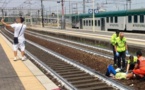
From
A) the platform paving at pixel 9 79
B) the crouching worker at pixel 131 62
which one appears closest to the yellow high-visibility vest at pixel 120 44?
the crouching worker at pixel 131 62

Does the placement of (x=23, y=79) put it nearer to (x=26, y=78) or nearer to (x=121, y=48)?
(x=26, y=78)

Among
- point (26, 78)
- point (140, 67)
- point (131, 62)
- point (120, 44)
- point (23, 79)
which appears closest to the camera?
point (140, 67)

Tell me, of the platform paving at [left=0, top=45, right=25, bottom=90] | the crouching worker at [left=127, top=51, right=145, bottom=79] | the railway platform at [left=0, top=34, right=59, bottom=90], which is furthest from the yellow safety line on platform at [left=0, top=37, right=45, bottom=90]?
the crouching worker at [left=127, top=51, right=145, bottom=79]

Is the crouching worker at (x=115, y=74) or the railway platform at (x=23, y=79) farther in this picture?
the crouching worker at (x=115, y=74)

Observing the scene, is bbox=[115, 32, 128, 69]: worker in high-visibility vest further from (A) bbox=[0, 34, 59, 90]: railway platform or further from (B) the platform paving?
(B) the platform paving

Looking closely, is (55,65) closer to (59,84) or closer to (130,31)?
(59,84)

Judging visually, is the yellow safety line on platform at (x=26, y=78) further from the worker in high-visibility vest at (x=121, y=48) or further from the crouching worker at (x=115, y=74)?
the worker in high-visibility vest at (x=121, y=48)

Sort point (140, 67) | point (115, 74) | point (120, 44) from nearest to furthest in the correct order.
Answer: point (140, 67)
point (115, 74)
point (120, 44)

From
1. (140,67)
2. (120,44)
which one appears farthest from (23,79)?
(120,44)

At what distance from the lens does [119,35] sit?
11758mm

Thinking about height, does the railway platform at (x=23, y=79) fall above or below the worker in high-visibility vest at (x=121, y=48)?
below

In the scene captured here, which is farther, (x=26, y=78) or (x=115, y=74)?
(x=115, y=74)

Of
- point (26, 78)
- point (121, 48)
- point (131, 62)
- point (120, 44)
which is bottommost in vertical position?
point (26, 78)

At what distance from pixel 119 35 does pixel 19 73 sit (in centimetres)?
416
